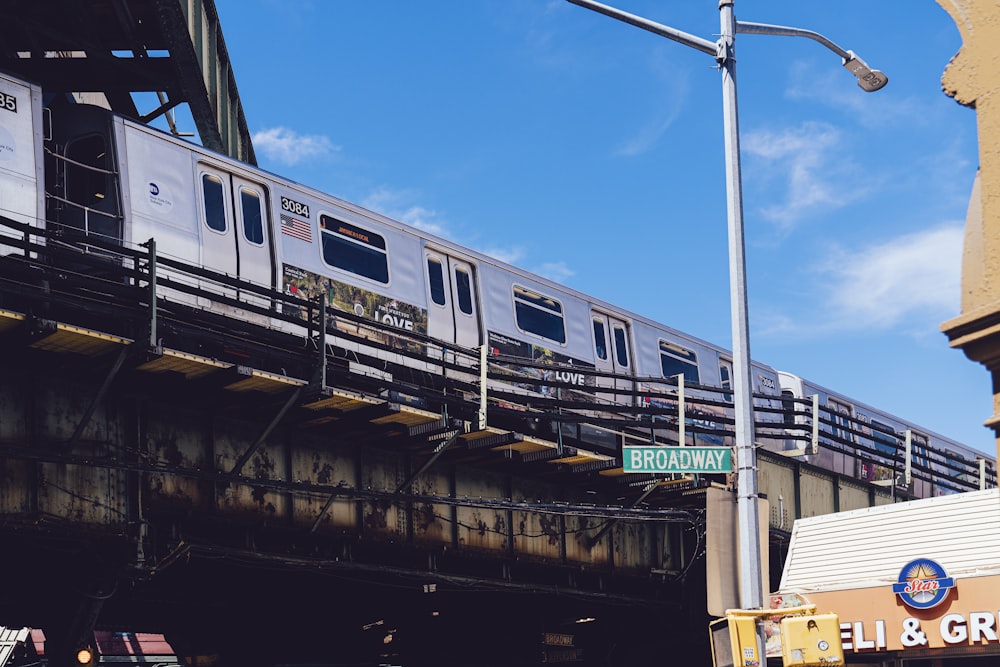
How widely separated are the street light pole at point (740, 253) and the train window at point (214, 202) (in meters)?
8.02

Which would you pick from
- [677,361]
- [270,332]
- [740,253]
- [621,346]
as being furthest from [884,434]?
[740,253]

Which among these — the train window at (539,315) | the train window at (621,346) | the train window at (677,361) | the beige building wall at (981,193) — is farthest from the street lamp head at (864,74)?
the train window at (677,361)

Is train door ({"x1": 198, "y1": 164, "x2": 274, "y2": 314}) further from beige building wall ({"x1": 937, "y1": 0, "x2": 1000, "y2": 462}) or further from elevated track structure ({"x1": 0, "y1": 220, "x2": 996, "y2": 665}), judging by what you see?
beige building wall ({"x1": 937, "y1": 0, "x2": 1000, "y2": 462})

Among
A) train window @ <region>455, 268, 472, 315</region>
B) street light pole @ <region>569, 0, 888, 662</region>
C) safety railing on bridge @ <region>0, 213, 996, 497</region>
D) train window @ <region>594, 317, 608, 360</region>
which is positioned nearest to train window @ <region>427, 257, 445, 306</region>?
train window @ <region>455, 268, 472, 315</region>

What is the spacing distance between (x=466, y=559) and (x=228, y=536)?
5620 millimetres

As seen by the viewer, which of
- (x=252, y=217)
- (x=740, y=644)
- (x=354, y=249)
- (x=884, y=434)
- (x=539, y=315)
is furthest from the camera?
(x=884, y=434)

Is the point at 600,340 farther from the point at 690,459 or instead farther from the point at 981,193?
the point at 981,193

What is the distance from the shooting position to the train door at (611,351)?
27.9m

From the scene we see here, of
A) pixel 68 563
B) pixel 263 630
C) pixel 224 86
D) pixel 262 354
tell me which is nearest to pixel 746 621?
pixel 262 354

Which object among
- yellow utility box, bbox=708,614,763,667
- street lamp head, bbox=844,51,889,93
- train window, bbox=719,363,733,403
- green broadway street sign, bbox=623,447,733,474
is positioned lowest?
yellow utility box, bbox=708,614,763,667

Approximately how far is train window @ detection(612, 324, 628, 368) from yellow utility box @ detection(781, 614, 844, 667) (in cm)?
A: 1685

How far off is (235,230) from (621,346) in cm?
1111

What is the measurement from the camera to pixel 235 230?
20.4 meters

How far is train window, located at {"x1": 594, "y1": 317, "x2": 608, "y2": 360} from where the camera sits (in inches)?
1101
